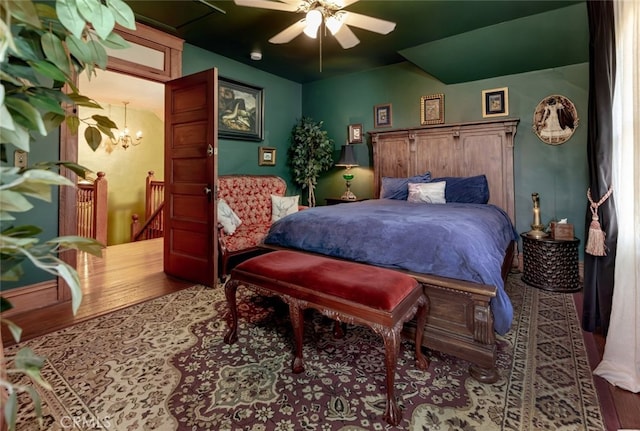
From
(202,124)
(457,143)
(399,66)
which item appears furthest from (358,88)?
(202,124)

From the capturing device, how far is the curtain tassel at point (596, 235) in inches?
74.4

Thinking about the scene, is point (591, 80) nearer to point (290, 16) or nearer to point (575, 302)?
point (575, 302)

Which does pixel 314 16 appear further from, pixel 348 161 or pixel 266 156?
pixel 266 156

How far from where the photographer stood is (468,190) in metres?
3.49

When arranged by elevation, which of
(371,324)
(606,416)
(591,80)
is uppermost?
(591,80)

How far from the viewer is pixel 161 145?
735 cm

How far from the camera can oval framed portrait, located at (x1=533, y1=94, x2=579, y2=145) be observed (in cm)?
331

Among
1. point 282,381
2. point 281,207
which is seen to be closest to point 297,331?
point 282,381

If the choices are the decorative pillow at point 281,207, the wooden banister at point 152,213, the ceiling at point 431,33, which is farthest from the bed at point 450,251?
the wooden banister at point 152,213

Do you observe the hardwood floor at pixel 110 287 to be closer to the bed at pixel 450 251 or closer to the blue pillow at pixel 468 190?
the bed at pixel 450 251

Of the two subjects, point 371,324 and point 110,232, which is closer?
point 371,324

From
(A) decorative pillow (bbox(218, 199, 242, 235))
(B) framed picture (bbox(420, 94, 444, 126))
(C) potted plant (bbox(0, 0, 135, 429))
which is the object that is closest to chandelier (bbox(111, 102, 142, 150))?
(A) decorative pillow (bbox(218, 199, 242, 235))

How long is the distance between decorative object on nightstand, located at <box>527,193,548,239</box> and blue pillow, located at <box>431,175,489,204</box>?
1.55ft

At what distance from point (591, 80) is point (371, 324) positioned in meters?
2.20
